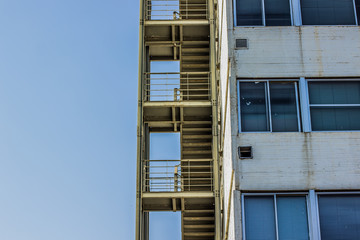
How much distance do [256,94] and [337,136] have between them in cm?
214

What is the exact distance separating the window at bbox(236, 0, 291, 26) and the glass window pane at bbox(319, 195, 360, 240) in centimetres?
467

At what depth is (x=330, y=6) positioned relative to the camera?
17156 millimetres

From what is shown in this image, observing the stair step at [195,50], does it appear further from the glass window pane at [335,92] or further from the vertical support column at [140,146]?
the glass window pane at [335,92]

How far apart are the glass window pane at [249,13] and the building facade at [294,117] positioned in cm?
3

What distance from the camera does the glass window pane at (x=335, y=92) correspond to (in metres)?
16.2

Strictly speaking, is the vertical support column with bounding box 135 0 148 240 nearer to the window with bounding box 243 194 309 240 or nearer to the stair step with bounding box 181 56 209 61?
the stair step with bounding box 181 56 209 61

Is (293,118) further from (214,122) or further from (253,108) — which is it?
(214,122)

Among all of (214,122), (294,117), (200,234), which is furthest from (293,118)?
(200,234)

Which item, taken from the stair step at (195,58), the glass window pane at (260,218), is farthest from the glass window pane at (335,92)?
the stair step at (195,58)

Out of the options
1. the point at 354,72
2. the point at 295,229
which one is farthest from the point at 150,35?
the point at 295,229

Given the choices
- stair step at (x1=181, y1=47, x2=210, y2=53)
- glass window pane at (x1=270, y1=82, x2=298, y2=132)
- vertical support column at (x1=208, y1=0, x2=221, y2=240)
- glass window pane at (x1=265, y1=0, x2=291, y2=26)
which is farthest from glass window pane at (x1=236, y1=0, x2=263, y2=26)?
stair step at (x1=181, y1=47, x2=210, y2=53)

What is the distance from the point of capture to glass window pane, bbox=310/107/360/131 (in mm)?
15930

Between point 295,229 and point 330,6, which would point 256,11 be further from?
point 295,229

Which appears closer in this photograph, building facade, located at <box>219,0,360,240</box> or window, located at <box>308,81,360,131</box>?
building facade, located at <box>219,0,360,240</box>
